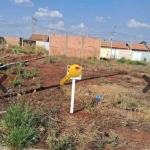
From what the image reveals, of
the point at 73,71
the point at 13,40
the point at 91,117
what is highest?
the point at 73,71

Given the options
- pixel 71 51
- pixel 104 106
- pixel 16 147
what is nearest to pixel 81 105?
pixel 104 106

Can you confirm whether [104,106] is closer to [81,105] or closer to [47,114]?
[81,105]

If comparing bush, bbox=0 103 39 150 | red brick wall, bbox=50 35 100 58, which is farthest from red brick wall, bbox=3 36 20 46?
bush, bbox=0 103 39 150

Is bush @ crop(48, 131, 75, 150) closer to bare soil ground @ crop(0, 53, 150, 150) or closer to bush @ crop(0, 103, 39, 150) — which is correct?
bare soil ground @ crop(0, 53, 150, 150)

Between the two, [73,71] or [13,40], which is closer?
[73,71]

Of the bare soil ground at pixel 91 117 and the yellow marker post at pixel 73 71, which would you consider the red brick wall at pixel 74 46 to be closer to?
the bare soil ground at pixel 91 117

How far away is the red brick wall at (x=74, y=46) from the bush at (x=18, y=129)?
25.4 m

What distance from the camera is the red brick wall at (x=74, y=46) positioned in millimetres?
30109

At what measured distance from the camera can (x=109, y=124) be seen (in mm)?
5598

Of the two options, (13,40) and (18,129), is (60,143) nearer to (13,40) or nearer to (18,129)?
(18,129)

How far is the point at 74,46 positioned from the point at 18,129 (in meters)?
26.4

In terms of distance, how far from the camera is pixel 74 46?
30344 millimetres

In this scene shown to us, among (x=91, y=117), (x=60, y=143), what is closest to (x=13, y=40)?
(x=91, y=117)

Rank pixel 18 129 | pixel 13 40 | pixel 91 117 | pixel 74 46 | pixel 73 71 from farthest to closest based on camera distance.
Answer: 1. pixel 13 40
2. pixel 74 46
3. pixel 91 117
4. pixel 73 71
5. pixel 18 129
